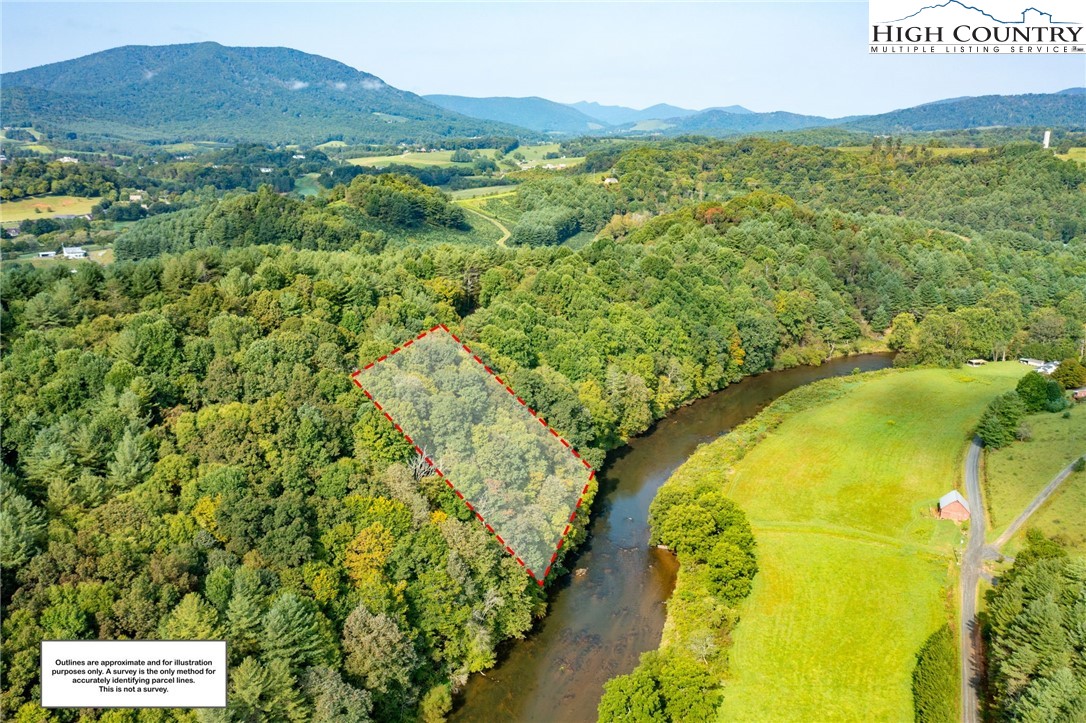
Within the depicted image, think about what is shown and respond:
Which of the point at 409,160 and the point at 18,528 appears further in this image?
the point at 409,160

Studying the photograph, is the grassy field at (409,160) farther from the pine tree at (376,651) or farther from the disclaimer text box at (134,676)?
the disclaimer text box at (134,676)

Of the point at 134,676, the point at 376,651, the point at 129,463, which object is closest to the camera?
the point at 134,676

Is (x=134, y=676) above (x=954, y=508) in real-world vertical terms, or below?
above

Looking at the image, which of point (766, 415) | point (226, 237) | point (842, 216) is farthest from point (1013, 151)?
point (226, 237)

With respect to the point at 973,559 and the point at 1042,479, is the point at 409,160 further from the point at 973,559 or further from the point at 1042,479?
the point at 973,559

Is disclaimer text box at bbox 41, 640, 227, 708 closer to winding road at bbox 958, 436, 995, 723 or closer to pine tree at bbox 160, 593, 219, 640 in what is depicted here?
pine tree at bbox 160, 593, 219, 640

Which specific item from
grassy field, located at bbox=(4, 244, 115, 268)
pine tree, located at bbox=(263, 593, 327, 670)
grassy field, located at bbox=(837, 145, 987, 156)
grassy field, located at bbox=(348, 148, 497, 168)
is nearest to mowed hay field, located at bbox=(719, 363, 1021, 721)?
pine tree, located at bbox=(263, 593, 327, 670)

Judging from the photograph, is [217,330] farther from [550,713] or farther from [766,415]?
[766,415]

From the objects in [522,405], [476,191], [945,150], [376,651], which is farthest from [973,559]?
[945,150]
